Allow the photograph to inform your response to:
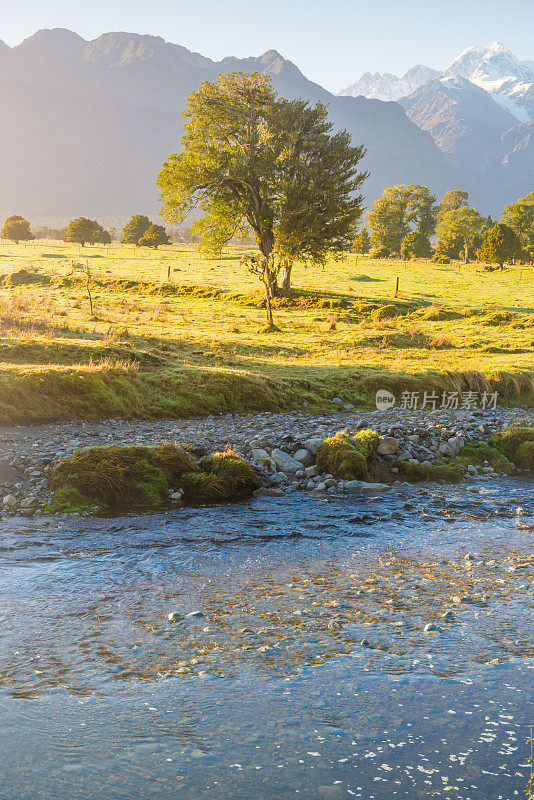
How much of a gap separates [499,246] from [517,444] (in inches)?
2789

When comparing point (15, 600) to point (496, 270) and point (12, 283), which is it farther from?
point (496, 270)

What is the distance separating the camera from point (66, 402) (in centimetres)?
1677

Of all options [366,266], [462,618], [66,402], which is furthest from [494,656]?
[366,266]

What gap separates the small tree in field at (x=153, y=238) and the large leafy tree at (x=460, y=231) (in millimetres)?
45227

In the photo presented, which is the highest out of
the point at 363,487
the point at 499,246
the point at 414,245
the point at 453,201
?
the point at 453,201

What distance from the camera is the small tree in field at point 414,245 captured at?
9212 centimetres

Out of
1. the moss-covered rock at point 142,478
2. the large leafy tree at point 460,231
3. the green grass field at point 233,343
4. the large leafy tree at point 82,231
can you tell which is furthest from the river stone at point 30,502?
the large leafy tree at point 460,231

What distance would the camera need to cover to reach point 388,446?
15.1m

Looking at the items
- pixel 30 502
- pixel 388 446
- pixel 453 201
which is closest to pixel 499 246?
pixel 453 201

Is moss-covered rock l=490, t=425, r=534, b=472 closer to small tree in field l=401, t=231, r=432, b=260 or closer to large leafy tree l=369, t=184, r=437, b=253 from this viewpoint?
small tree in field l=401, t=231, r=432, b=260

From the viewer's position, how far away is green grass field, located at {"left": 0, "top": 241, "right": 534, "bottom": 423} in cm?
1820

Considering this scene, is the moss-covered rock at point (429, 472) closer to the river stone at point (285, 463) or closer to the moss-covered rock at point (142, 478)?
the river stone at point (285, 463)

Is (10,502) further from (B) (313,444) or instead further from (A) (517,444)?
(A) (517,444)

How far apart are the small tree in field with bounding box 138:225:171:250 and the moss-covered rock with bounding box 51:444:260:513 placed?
291 ft
